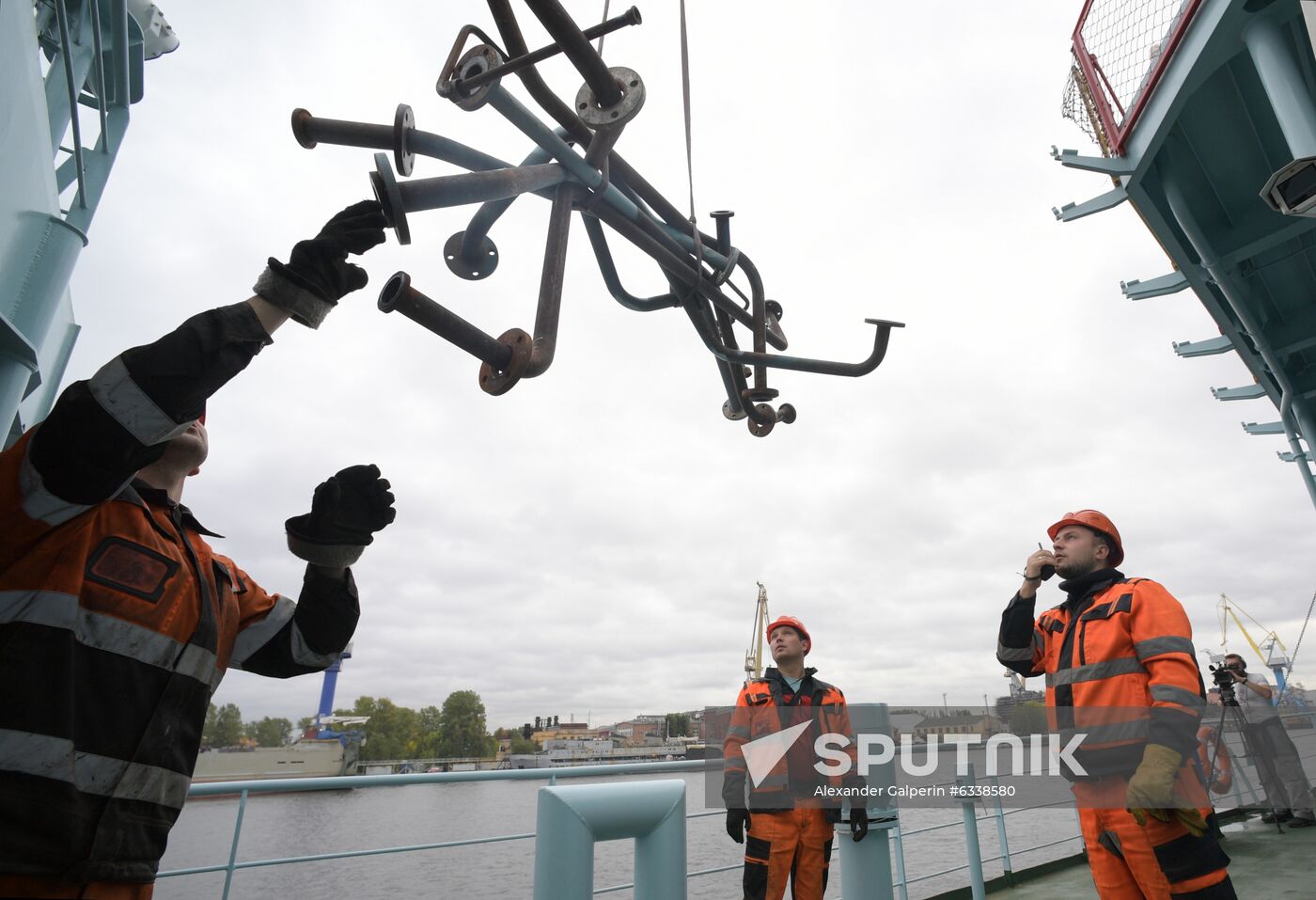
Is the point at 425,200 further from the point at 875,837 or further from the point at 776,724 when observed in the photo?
the point at 776,724

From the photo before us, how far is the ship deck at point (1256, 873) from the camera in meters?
3.93

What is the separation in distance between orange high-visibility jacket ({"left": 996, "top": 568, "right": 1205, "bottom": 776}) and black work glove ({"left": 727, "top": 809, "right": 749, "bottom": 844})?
1.52 metres

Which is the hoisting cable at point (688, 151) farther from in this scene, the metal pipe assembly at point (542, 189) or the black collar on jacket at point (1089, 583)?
the black collar on jacket at point (1089, 583)

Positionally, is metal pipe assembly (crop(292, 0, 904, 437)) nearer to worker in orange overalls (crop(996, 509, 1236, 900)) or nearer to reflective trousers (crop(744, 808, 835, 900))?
worker in orange overalls (crop(996, 509, 1236, 900))

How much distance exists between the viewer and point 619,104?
112 cm

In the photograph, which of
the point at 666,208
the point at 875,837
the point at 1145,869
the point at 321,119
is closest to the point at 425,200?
the point at 321,119

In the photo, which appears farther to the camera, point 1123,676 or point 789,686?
point 789,686

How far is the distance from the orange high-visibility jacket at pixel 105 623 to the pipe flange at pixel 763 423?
120 cm

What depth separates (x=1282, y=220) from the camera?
3535 millimetres

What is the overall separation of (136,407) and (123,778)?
1.94 ft

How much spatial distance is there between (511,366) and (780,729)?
3.05 m

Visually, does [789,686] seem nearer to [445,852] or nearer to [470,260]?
[470,260]

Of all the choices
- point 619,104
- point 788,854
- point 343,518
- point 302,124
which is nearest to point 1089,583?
point 788,854

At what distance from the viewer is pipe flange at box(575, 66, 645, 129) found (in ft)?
3.67
